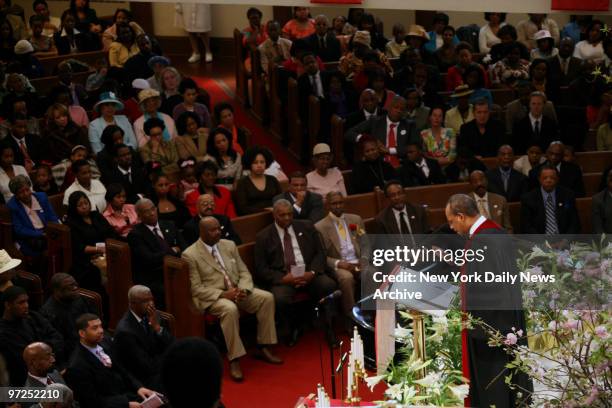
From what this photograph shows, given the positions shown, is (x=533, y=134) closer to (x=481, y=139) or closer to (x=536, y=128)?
(x=536, y=128)

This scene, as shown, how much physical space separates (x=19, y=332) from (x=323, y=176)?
353cm

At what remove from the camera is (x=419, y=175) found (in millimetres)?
9719

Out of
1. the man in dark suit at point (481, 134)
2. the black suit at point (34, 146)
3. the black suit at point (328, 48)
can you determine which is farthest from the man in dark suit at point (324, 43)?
the black suit at point (34, 146)

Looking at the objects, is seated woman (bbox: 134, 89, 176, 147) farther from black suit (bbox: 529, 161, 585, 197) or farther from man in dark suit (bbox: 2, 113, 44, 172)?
black suit (bbox: 529, 161, 585, 197)

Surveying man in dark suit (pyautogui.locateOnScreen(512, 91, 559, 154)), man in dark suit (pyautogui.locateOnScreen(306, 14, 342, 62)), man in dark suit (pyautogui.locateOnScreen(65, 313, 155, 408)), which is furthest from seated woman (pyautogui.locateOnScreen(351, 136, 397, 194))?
man in dark suit (pyautogui.locateOnScreen(65, 313, 155, 408))

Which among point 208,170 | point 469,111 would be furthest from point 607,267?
point 469,111

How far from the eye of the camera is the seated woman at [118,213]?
838 cm

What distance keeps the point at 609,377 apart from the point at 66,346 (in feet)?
14.2

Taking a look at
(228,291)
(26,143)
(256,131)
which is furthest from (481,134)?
(26,143)

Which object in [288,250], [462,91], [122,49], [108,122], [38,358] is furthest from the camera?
[122,49]

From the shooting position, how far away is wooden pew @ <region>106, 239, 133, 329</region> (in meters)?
7.73

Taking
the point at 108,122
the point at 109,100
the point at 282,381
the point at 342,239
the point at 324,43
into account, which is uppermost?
the point at 324,43

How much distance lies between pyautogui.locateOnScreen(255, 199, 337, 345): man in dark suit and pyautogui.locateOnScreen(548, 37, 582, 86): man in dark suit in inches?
188

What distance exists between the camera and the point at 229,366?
26.1ft
